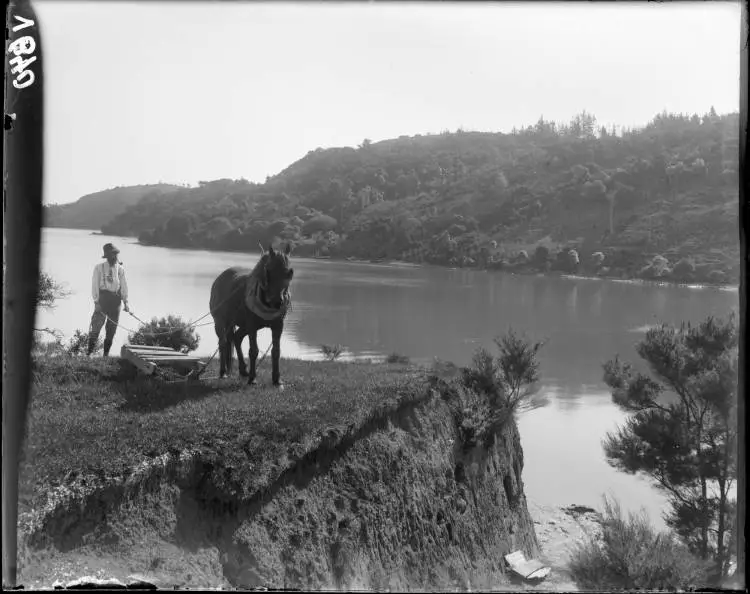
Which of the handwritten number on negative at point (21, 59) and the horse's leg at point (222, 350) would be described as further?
the horse's leg at point (222, 350)

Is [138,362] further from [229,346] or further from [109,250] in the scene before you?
[109,250]

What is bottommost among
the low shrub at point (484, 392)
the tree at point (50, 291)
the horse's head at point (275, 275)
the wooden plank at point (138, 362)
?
the low shrub at point (484, 392)

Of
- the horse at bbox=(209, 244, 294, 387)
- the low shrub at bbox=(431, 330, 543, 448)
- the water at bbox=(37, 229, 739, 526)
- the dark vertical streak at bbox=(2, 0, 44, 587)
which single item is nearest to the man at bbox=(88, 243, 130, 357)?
the water at bbox=(37, 229, 739, 526)

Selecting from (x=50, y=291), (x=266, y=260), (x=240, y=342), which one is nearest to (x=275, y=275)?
(x=266, y=260)

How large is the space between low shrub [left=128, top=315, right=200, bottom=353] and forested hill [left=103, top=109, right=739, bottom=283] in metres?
2.00

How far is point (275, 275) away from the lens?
6.91m

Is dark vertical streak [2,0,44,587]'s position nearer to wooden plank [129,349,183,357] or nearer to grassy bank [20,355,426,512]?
grassy bank [20,355,426,512]

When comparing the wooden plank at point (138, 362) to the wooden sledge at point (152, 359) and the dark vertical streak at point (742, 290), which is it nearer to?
the wooden sledge at point (152, 359)

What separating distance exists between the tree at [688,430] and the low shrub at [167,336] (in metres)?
8.51

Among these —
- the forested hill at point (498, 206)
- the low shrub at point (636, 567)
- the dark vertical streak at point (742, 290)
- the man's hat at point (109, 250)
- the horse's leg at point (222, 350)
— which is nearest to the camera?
the dark vertical streak at point (742, 290)

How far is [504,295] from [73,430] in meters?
43.7

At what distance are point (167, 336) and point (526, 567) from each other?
29.1 ft

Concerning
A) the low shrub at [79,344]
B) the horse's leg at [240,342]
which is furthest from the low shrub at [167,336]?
the horse's leg at [240,342]

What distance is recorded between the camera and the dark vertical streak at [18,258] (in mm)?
3688
